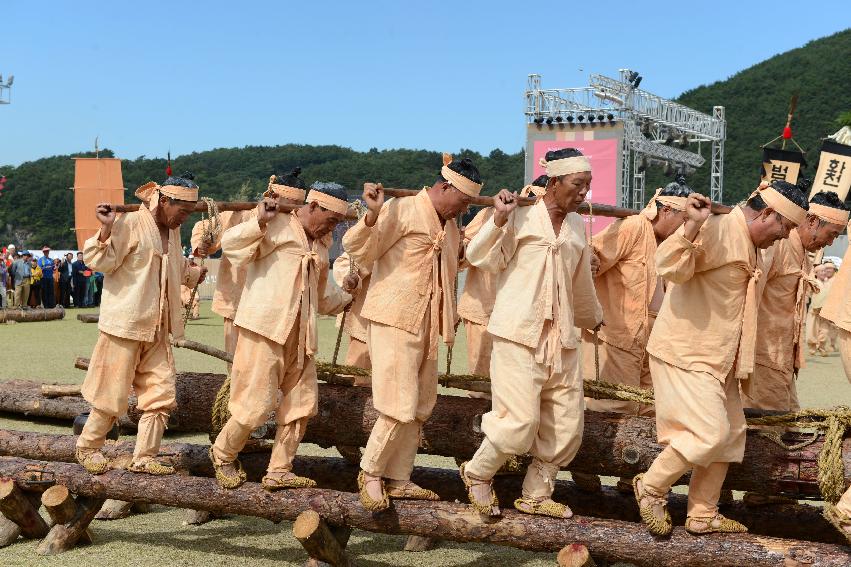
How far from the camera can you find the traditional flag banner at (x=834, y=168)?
807 inches

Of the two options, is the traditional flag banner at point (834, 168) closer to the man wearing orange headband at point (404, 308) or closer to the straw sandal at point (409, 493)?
the man wearing orange headband at point (404, 308)

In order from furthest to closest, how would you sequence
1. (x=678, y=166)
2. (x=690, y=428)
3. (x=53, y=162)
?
1. (x=53, y=162)
2. (x=678, y=166)
3. (x=690, y=428)

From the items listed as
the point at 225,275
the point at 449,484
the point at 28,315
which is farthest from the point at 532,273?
the point at 28,315

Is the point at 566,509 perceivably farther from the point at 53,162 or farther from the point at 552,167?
the point at 53,162

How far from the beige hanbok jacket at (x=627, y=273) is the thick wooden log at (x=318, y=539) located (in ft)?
8.66

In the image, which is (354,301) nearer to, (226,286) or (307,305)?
(226,286)

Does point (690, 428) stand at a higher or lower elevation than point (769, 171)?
lower

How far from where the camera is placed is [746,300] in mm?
5449

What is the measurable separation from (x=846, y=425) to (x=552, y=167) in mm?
2174

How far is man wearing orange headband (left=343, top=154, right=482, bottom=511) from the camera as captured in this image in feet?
18.9

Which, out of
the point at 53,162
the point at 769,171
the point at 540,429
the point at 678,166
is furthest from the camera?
the point at 53,162

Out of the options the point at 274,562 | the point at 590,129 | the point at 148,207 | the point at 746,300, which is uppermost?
the point at 590,129

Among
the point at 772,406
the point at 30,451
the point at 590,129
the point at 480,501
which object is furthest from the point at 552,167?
the point at 590,129

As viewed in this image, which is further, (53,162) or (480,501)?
(53,162)
